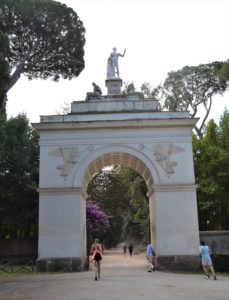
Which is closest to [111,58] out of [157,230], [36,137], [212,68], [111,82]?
[111,82]

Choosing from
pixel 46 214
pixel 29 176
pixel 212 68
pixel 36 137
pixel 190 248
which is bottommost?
Answer: pixel 190 248

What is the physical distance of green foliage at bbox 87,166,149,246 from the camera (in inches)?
1249

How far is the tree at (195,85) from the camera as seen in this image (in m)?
36.2

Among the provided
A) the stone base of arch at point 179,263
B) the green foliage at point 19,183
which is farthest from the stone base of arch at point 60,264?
the green foliage at point 19,183

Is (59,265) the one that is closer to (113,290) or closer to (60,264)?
(60,264)

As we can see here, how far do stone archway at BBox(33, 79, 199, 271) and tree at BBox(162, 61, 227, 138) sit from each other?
1742cm

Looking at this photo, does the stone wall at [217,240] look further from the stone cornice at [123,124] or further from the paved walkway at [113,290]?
the paved walkway at [113,290]

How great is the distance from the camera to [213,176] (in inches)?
1048

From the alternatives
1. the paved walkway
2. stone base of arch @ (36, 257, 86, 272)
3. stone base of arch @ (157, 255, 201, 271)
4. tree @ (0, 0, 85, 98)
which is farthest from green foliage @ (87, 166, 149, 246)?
the paved walkway

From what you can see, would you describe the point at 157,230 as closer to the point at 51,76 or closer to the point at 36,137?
the point at 36,137

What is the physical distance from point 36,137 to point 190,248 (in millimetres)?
12440

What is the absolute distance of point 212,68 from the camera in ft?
119

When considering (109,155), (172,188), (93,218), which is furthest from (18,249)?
(172,188)

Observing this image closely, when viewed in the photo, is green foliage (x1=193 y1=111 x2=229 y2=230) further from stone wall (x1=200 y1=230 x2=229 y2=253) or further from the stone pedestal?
the stone pedestal
